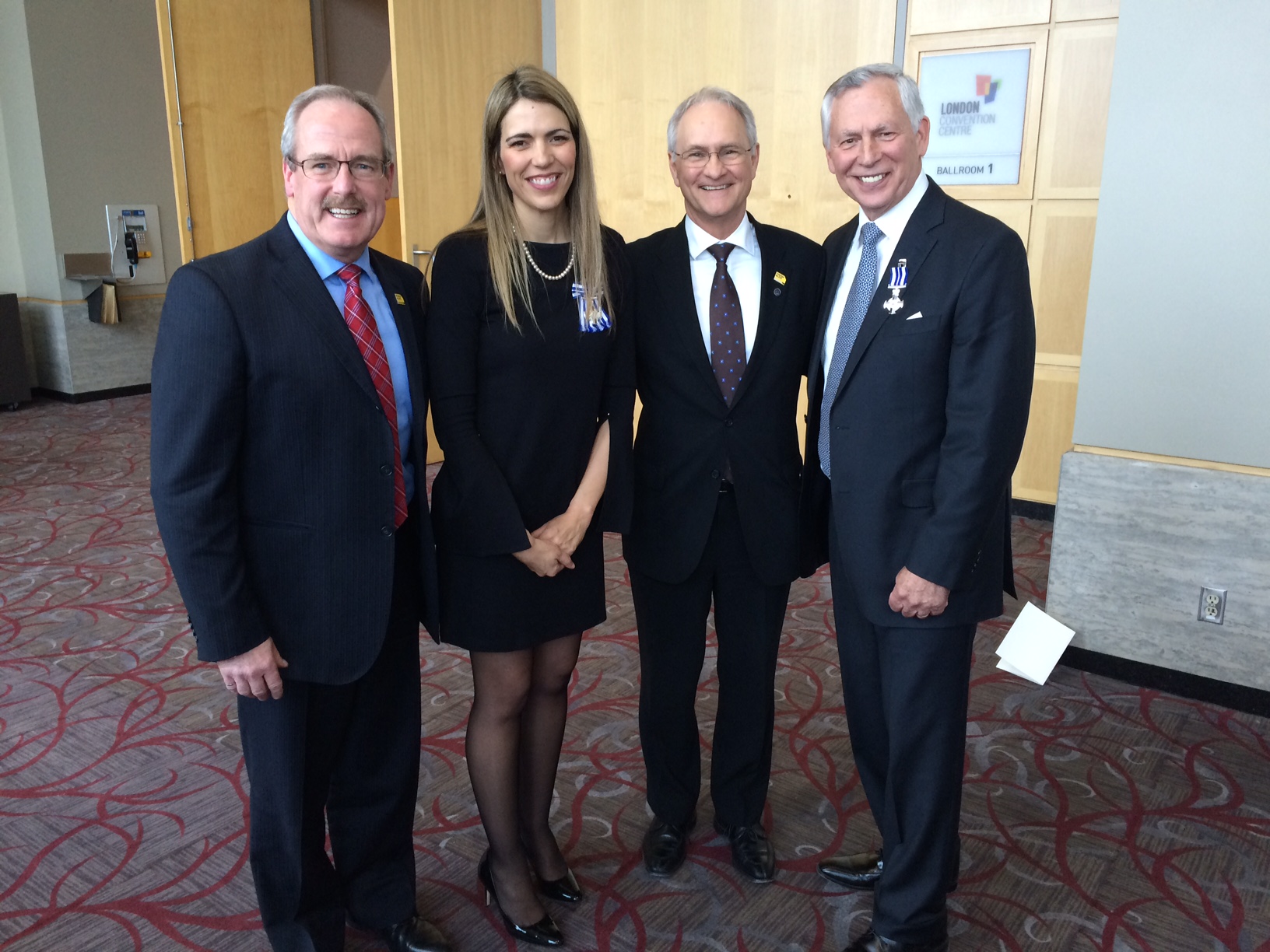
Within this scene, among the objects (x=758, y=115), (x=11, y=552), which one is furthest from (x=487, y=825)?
(x=758, y=115)

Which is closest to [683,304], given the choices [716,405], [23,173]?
[716,405]

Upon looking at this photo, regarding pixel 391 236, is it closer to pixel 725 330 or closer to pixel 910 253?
pixel 725 330

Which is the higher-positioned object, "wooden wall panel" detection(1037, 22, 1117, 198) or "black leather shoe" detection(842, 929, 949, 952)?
"wooden wall panel" detection(1037, 22, 1117, 198)

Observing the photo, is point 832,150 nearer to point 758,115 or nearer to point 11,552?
point 758,115

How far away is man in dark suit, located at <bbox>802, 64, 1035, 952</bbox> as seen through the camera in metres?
1.74

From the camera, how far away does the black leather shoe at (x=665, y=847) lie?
2.30 m

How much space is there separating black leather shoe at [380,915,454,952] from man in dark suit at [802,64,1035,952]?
869 millimetres

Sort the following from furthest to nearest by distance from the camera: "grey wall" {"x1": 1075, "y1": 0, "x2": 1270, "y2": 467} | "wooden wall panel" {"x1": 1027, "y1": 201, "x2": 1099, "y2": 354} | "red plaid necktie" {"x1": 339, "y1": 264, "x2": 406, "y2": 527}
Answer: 1. "wooden wall panel" {"x1": 1027, "y1": 201, "x2": 1099, "y2": 354}
2. "grey wall" {"x1": 1075, "y1": 0, "x2": 1270, "y2": 467}
3. "red plaid necktie" {"x1": 339, "y1": 264, "x2": 406, "y2": 527}

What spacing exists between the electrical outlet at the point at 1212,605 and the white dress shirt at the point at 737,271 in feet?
6.63

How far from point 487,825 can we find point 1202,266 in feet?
8.71

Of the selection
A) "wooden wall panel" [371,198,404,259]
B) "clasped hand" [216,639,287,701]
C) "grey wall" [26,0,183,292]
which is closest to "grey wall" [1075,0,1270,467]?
"clasped hand" [216,639,287,701]

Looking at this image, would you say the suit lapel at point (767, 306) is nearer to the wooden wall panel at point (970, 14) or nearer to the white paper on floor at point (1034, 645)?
the white paper on floor at point (1034, 645)

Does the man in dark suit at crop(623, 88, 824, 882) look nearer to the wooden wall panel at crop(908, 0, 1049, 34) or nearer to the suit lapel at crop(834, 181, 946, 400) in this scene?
the suit lapel at crop(834, 181, 946, 400)

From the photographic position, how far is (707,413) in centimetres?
207
